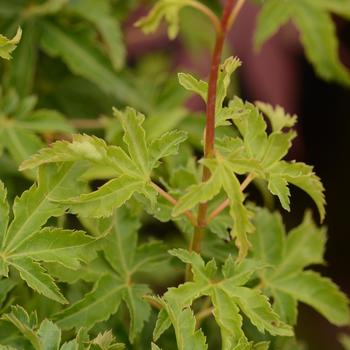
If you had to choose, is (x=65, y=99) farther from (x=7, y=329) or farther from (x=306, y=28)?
(x=7, y=329)

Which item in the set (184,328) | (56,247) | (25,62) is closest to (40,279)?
(56,247)

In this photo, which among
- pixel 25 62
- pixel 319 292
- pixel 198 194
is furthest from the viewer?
pixel 25 62

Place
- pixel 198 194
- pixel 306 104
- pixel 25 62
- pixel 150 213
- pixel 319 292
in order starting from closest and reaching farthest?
pixel 198 194 → pixel 150 213 → pixel 319 292 → pixel 25 62 → pixel 306 104

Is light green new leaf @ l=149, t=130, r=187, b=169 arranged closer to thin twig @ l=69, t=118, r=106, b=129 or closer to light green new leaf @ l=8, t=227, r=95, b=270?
light green new leaf @ l=8, t=227, r=95, b=270

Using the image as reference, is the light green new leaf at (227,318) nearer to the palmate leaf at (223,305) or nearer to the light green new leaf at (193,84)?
the palmate leaf at (223,305)

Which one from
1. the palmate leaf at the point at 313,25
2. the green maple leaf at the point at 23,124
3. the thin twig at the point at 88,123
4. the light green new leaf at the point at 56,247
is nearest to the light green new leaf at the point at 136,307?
the light green new leaf at the point at 56,247

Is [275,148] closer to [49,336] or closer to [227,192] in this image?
[227,192]

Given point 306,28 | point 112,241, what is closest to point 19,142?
point 112,241
